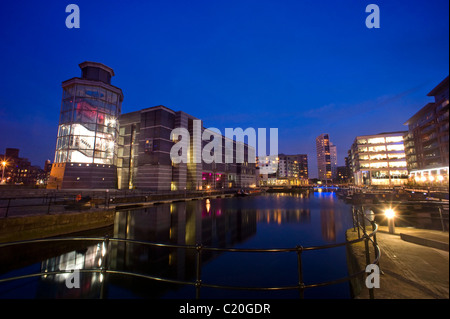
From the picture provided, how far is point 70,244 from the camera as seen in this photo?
40.9ft

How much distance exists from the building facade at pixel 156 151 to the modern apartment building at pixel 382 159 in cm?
6497

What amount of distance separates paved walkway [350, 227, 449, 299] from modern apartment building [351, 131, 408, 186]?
3379 inches

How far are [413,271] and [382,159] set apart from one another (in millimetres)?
93794

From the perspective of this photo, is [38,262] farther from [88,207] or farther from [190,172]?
[190,172]

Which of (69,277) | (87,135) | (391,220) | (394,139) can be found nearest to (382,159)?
(394,139)

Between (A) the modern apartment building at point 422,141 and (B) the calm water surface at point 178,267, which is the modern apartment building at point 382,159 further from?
(B) the calm water surface at point 178,267

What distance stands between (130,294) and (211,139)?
57.5 metres

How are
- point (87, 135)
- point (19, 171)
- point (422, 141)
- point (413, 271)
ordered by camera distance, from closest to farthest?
point (413, 271) → point (87, 135) → point (422, 141) → point (19, 171)

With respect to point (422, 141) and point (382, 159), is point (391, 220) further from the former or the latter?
point (382, 159)

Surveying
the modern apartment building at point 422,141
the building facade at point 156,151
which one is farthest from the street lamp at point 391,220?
the modern apartment building at point 422,141

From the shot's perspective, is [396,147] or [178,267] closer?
[178,267]

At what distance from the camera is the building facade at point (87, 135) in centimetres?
4144

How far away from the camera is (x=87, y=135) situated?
1726 inches

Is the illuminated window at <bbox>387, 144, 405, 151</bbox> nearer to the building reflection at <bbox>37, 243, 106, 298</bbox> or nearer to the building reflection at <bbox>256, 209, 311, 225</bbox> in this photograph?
the building reflection at <bbox>256, 209, 311, 225</bbox>
